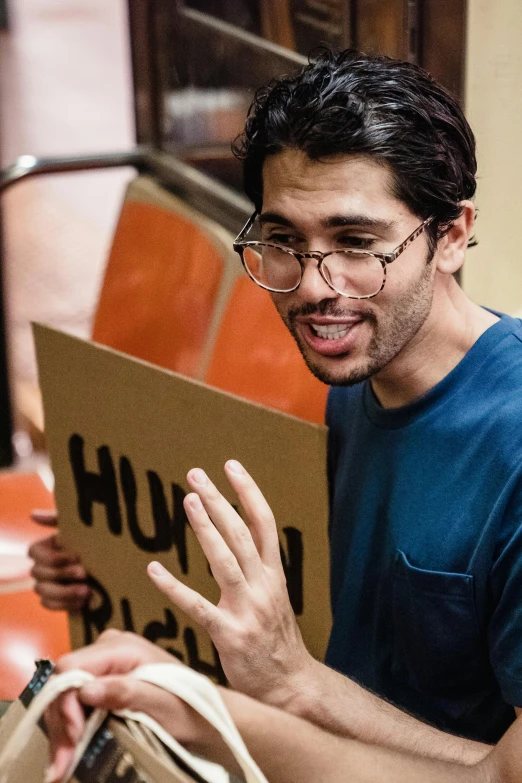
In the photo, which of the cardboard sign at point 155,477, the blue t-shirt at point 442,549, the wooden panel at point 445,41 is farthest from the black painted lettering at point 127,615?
the wooden panel at point 445,41

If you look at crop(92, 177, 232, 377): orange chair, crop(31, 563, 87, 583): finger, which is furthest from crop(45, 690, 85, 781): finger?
crop(92, 177, 232, 377): orange chair

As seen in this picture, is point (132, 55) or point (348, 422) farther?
point (132, 55)

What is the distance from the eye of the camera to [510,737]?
0.94 metres

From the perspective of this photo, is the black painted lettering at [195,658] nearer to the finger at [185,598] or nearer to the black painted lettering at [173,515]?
the black painted lettering at [173,515]

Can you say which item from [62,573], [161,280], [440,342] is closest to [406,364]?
[440,342]

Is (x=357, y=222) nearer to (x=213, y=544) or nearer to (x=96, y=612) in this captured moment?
(x=213, y=544)

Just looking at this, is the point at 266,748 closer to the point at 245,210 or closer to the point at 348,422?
the point at 348,422

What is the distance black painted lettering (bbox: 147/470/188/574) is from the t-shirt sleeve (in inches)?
13.1

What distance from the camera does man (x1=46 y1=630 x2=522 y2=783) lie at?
2.35 feet

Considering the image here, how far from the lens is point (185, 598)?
868 mm

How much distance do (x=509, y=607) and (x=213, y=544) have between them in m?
0.32

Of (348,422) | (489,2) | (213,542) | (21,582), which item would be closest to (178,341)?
(21,582)

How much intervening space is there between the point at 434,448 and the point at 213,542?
1.13 ft

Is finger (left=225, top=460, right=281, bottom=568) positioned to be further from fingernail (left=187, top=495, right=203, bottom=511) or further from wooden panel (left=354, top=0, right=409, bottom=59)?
wooden panel (left=354, top=0, right=409, bottom=59)
